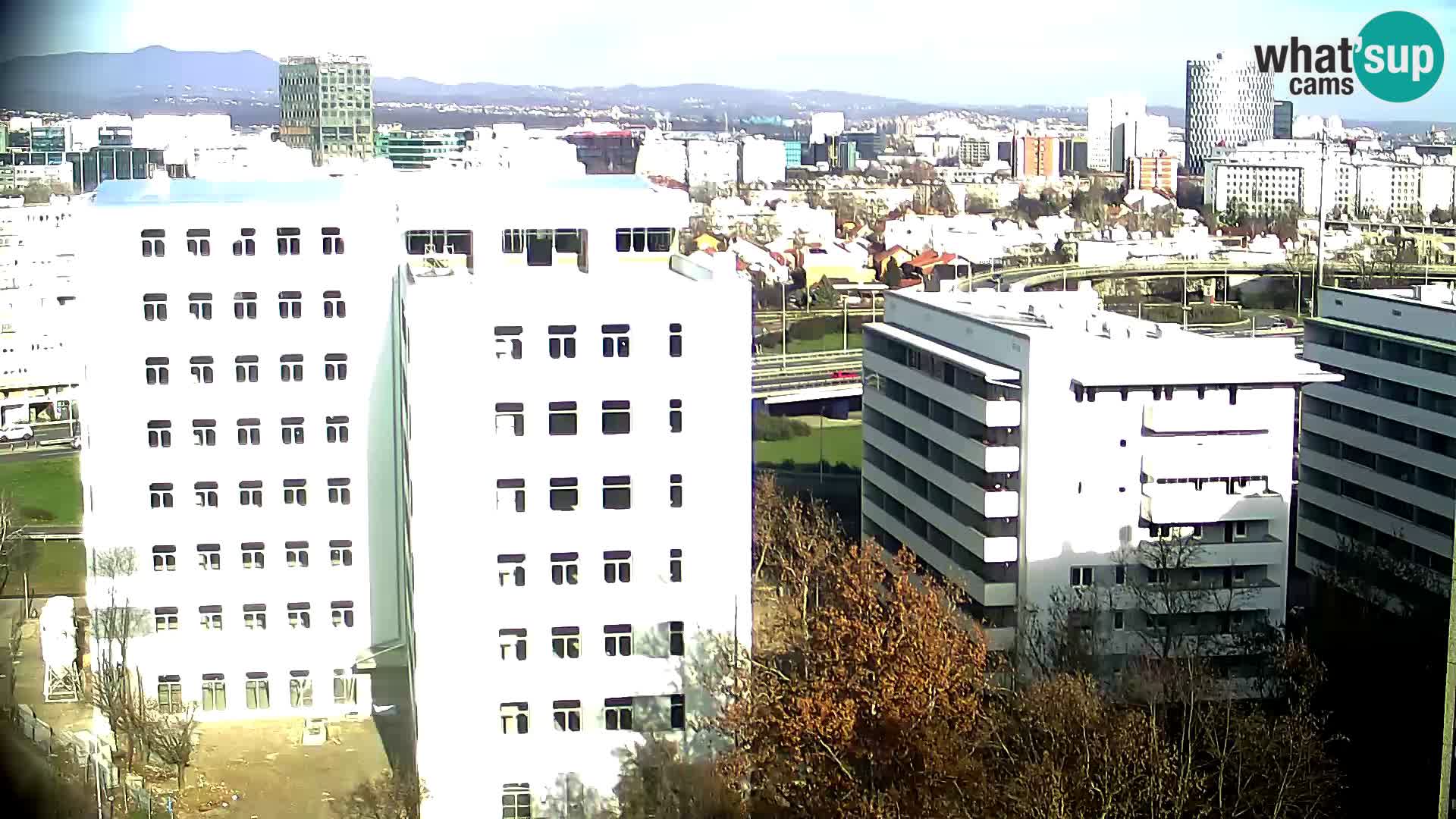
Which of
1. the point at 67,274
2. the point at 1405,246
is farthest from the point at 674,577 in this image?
the point at 1405,246

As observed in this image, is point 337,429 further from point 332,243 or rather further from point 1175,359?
point 1175,359

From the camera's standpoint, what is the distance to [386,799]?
3707 millimetres

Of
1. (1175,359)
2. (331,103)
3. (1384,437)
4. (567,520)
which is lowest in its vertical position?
(1384,437)

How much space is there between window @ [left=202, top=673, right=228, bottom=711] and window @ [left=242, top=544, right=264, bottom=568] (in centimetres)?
28

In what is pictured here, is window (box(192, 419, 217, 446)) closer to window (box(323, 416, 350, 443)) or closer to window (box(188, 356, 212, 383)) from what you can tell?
window (box(188, 356, 212, 383))

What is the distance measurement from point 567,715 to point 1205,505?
1733 millimetres

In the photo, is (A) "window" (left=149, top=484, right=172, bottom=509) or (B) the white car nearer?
(A) "window" (left=149, top=484, right=172, bottom=509)

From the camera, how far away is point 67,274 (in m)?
10.5

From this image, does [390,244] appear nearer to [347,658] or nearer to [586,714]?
[347,658]

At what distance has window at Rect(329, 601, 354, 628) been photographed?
4.43m

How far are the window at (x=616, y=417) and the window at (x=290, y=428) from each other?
1.09 meters

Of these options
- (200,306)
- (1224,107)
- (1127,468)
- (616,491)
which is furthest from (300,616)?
(1224,107)

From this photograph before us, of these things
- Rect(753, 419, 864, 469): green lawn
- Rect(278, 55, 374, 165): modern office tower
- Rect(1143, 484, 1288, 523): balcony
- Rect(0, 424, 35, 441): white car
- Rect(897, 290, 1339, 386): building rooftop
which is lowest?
Rect(753, 419, 864, 469): green lawn

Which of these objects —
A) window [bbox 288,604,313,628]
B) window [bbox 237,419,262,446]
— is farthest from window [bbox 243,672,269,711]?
window [bbox 237,419,262,446]
